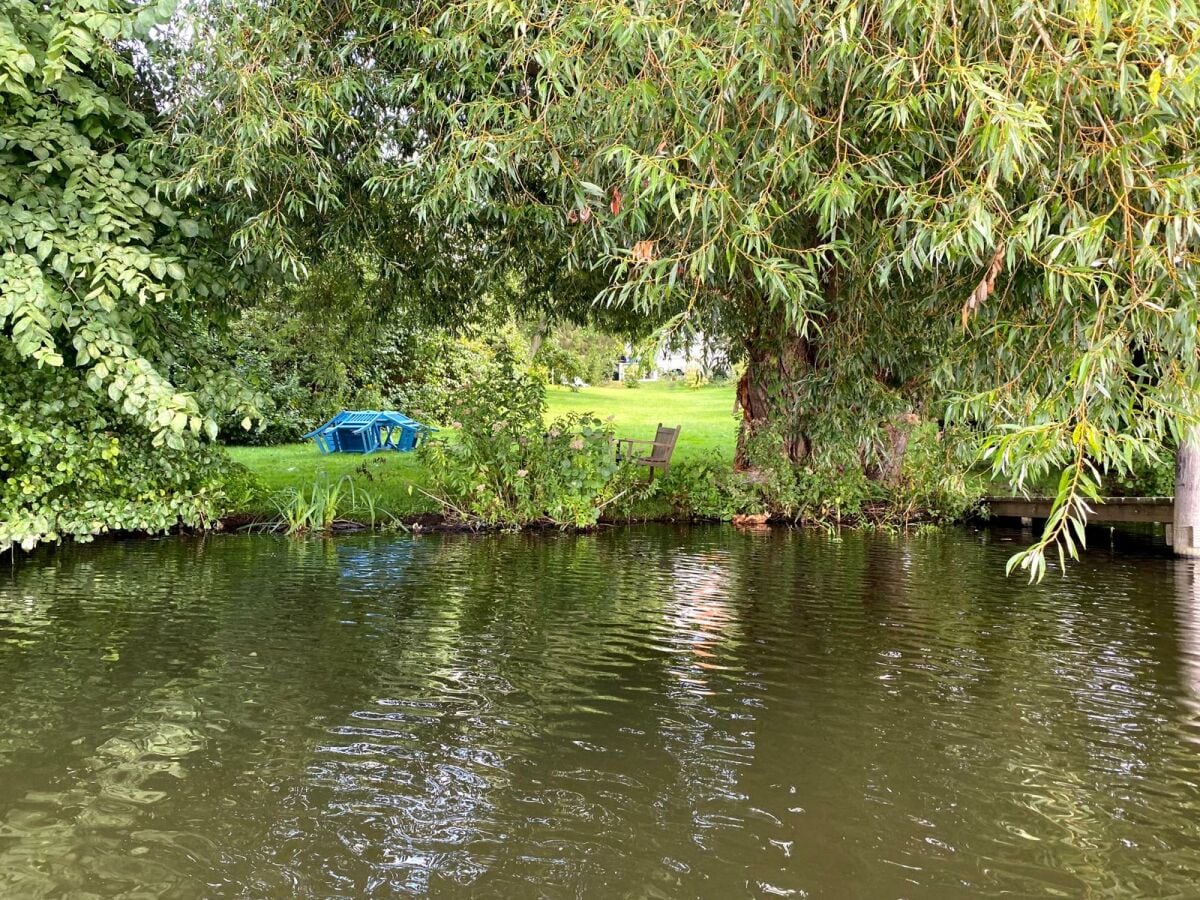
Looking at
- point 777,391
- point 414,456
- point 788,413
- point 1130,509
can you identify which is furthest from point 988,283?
point 414,456

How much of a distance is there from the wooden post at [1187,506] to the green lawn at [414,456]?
753 centimetres

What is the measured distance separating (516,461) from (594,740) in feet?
29.9

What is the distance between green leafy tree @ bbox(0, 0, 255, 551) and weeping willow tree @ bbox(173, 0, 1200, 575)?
662 millimetres

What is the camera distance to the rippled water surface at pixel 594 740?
12.2 feet

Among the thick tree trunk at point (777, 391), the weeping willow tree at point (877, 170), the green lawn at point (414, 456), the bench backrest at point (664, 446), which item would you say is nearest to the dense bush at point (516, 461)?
the green lawn at point (414, 456)

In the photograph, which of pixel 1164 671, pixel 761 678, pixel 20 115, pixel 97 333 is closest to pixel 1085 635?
pixel 1164 671

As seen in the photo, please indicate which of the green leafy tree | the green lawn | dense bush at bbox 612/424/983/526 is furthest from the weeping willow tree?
the green lawn

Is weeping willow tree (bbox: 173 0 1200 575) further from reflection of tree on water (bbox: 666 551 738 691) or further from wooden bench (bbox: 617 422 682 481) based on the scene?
wooden bench (bbox: 617 422 682 481)

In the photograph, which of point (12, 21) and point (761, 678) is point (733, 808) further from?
point (12, 21)

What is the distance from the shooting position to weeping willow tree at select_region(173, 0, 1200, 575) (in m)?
3.50

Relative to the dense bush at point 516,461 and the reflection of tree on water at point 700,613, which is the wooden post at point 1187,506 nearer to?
the reflection of tree on water at point 700,613

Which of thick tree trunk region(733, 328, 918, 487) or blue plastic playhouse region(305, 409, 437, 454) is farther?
blue plastic playhouse region(305, 409, 437, 454)

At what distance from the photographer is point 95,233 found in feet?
23.2

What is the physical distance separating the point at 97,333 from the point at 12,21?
7.22 ft
